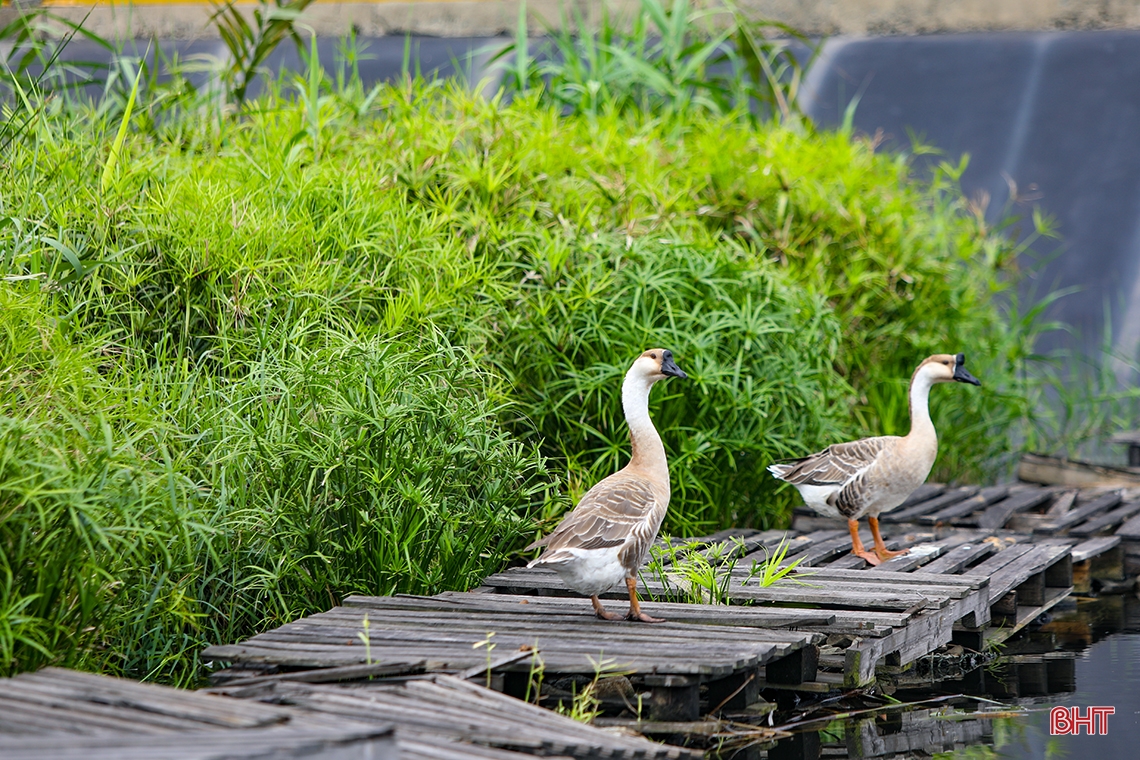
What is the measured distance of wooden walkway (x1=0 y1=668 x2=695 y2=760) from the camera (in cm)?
305

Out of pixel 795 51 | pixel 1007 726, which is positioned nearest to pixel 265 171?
pixel 1007 726

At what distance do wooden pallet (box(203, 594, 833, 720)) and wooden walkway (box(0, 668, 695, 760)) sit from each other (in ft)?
0.92

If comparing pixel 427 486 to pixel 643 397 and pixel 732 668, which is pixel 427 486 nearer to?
pixel 643 397

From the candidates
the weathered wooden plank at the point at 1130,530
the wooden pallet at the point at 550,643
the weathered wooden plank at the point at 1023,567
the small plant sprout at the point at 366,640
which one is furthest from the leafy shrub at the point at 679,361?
the small plant sprout at the point at 366,640

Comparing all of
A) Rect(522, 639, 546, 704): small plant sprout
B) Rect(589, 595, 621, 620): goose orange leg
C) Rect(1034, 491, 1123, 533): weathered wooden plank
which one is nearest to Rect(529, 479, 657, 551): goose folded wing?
Rect(589, 595, 621, 620): goose orange leg

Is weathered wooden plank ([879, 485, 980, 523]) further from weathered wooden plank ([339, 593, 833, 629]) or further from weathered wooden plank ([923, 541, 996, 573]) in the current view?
weathered wooden plank ([339, 593, 833, 629])

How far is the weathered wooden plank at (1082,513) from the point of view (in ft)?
25.3

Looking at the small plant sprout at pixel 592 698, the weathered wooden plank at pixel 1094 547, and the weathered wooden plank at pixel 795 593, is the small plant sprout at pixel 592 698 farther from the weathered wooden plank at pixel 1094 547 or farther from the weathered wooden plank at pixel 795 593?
the weathered wooden plank at pixel 1094 547

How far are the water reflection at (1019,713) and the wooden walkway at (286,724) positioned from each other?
1.06 metres

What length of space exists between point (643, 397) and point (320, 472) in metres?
1.46

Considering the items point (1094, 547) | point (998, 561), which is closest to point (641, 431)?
point (998, 561)

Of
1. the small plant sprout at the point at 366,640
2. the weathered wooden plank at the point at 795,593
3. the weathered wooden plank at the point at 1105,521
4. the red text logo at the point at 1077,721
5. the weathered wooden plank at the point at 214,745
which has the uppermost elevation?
the weathered wooden plank at the point at 214,745

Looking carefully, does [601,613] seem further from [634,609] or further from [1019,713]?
[1019,713]

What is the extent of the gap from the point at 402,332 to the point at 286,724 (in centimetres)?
306
